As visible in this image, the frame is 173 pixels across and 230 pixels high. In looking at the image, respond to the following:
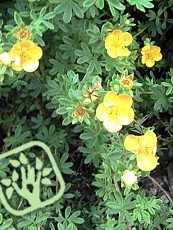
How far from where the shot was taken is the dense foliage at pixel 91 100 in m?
1.91

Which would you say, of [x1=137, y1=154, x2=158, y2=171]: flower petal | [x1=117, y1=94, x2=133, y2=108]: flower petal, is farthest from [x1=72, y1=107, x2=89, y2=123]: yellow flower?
[x1=137, y1=154, x2=158, y2=171]: flower petal

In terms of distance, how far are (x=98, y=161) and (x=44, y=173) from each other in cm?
22

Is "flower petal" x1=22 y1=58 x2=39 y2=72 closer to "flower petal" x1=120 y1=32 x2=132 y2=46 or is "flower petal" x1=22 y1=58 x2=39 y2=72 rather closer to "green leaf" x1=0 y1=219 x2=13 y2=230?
"flower petal" x1=120 y1=32 x2=132 y2=46

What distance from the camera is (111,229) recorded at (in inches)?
80.1

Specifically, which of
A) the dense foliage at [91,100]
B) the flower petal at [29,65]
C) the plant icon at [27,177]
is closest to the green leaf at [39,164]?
the plant icon at [27,177]

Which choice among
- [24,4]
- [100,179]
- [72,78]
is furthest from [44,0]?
[100,179]

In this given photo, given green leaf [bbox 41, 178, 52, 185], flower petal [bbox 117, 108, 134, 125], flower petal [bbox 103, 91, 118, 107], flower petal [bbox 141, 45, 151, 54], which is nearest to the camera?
flower petal [bbox 103, 91, 118, 107]

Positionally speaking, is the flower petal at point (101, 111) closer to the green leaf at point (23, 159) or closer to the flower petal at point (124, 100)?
the flower petal at point (124, 100)

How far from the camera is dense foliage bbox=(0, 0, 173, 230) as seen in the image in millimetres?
1910

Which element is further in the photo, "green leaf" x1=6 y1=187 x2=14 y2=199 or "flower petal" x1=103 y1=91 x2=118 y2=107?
"green leaf" x1=6 y1=187 x2=14 y2=199

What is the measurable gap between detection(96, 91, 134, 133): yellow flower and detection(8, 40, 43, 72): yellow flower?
1.01 feet

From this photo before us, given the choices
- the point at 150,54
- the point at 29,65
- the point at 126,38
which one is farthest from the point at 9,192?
Answer: the point at 150,54

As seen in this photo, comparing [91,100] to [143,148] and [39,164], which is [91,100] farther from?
[39,164]

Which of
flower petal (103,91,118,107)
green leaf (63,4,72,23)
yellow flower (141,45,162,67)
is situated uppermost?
green leaf (63,4,72,23)
